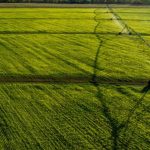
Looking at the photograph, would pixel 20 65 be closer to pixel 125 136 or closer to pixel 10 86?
pixel 10 86

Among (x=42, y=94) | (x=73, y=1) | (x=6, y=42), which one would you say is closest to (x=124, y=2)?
(x=73, y=1)

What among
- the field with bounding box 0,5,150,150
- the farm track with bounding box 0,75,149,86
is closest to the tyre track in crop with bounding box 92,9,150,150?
the field with bounding box 0,5,150,150

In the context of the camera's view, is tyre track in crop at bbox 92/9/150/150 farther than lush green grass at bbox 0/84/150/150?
Yes

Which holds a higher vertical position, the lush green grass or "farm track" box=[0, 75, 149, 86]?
"farm track" box=[0, 75, 149, 86]

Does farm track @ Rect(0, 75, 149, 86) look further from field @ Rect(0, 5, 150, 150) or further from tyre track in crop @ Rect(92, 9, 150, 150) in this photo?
tyre track in crop @ Rect(92, 9, 150, 150)

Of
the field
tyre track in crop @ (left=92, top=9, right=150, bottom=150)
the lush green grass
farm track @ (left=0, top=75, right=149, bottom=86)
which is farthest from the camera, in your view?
farm track @ (left=0, top=75, right=149, bottom=86)

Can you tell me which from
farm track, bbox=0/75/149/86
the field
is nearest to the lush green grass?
the field

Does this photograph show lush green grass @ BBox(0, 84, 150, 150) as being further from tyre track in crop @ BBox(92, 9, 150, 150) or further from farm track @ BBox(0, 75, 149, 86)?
farm track @ BBox(0, 75, 149, 86)

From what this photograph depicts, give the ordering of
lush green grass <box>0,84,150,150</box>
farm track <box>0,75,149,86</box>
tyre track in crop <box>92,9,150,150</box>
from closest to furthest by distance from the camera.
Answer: lush green grass <box>0,84,150,150</box> < tyre track in crop <box>92,9,150,150</box> < farm track <box>0,75,149,86</box>

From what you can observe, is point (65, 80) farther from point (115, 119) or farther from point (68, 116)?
point (115, 119)

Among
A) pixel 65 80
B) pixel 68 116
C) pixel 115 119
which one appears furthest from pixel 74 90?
pixel 115 119
